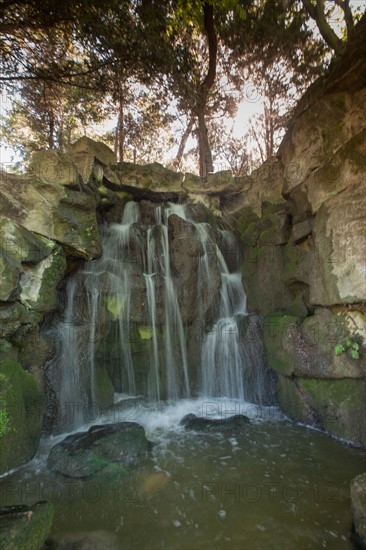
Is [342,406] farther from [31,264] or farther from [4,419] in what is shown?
[31,264]

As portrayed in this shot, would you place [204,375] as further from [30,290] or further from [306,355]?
[30,290]

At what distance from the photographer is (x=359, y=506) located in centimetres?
307

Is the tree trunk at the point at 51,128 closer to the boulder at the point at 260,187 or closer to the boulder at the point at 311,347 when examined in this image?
the boulder at the point at 260,187

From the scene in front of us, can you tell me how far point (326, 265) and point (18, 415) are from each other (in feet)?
18.1

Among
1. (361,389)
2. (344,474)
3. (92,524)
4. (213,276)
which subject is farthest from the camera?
(213,276)

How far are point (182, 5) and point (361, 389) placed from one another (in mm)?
7740

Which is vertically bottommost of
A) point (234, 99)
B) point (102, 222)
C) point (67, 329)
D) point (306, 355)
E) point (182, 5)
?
point (306, 355)

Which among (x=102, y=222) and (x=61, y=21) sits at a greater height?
(x=61, y=21)

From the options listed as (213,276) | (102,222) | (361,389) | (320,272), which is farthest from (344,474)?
(102,222)

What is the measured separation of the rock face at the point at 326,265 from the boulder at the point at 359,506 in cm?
198

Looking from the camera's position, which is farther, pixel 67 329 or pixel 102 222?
pixel 102 222

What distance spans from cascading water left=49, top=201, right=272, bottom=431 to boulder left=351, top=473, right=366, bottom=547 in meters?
3.87

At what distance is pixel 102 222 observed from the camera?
9406 millimetres

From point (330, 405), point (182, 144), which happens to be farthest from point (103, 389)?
point (182, 144)
